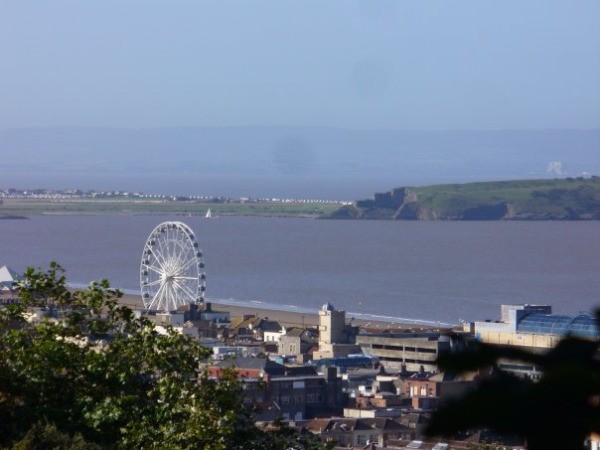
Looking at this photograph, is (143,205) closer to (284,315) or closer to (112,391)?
(284,315)

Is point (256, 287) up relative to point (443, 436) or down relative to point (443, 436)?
down

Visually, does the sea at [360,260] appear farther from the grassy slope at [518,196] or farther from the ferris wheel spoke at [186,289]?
the ferris wheel spoke at [186,289]

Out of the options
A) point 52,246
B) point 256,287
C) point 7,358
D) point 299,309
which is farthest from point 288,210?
point 7,358

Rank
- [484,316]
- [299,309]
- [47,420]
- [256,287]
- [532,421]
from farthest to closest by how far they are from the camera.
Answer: [256,287] → [299,309] → [484,316] → [47,420] → [532,421]

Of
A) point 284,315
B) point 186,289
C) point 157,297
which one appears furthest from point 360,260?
point 186,289

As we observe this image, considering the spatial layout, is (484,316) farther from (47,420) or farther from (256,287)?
(47,420)

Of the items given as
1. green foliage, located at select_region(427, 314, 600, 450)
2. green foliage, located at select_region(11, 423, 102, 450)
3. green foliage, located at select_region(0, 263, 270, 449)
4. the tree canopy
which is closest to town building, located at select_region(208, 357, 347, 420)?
green foliage, located at select_region(0, 263, 270, 449)

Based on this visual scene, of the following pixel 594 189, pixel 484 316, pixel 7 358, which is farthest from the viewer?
pixel 594 189

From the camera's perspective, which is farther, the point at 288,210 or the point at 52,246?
the point at 288,210
